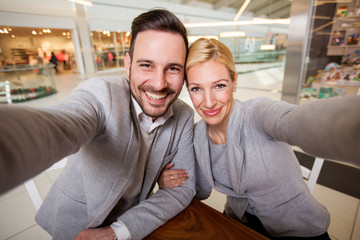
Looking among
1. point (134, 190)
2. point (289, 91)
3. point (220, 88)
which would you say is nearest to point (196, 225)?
point (134, 190)

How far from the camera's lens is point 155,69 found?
936mm

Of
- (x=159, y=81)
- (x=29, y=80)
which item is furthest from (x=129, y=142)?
(x=29, y=80)

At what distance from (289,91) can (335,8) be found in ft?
5.73

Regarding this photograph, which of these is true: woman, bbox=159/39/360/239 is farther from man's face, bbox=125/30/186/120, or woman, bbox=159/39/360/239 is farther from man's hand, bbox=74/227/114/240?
man's hand, bbox=74/227/114/240

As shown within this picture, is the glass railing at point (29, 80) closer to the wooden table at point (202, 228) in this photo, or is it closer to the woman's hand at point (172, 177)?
the woman's hand at point (172, 177)

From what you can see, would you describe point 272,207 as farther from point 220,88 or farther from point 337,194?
point 337,194

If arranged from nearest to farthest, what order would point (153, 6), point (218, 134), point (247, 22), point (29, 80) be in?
point (218, 134) < point (29, 80) < point (247, 22) < point (153, 6)

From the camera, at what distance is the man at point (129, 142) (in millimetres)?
737

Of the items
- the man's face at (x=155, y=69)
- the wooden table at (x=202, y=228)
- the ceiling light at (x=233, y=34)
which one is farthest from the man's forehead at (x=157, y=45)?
the ceiling light at (x=233, y=34)

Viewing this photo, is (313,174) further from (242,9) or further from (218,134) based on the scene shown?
(242,9)

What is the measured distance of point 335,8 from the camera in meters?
3.59

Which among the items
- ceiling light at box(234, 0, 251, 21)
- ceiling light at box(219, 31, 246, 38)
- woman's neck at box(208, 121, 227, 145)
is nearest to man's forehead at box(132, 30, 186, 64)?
woman's neck at box(208, 121, 227, 145)

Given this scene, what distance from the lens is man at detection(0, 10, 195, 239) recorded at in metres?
0.74

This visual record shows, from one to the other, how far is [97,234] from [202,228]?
0.43 meters
